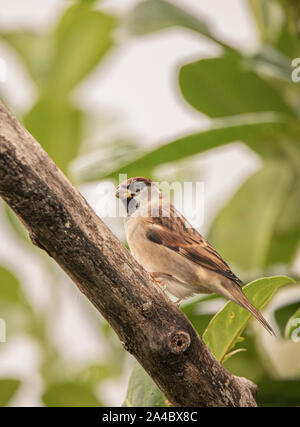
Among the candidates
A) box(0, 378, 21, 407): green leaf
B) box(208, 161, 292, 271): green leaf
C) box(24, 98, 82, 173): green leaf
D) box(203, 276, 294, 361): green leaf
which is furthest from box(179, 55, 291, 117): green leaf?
box(0, 378, 21, 407): green leaf

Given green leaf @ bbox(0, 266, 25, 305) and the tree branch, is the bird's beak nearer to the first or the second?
the tree branch

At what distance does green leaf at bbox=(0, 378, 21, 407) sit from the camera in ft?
Result: 3.26

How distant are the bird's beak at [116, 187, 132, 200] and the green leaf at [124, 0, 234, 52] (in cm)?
51

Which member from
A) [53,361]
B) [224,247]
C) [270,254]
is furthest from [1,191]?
[53,361]

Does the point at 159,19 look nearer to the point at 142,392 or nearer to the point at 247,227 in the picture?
the point at 247,227

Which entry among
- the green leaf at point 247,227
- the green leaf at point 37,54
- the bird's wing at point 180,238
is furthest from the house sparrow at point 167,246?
the green leaf at point 37,54

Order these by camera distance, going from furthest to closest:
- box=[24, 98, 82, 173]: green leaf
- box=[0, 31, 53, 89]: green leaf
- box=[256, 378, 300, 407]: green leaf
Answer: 1. box=[0, 31, 53, 89]: green leaf
2. box=[24, 98, 82, 173]: green leaf
3. box=[256, 378, 300, 407]: green leaf

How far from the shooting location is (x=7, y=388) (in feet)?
3.27

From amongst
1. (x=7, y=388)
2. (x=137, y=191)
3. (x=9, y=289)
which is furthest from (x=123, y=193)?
(x=9, y=289)

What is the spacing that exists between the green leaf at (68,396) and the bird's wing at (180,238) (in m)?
0.61

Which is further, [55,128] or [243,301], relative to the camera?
[55,128]

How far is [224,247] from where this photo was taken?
0.83 m

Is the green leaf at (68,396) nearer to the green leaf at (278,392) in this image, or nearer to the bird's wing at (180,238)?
the green leaf at (278,392)

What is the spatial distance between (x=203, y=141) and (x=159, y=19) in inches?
13.6
